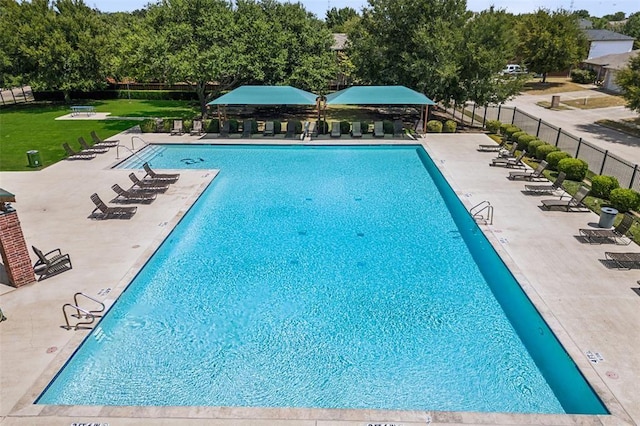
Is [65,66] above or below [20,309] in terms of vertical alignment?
above

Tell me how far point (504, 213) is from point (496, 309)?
210 inches

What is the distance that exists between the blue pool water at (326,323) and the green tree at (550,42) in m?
39.9

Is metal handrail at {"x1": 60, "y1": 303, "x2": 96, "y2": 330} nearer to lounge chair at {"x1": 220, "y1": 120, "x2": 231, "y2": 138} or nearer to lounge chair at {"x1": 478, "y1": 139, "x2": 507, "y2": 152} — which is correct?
lounge chair at {"x1": 220, "y1": 120, "x2": 231, "y2": 138}

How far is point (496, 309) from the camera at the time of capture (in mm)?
10570

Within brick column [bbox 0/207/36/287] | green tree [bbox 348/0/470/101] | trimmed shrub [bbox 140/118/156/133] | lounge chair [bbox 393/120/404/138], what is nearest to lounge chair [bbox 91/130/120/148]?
trimmed shrub [bbox 140/118/156/133]

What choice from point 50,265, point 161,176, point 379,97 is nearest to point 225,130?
point 161,176

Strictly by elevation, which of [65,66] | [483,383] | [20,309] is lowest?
[483,383]

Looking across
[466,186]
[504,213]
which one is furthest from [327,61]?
Result: [504,213]

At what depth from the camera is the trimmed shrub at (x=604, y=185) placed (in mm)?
15815

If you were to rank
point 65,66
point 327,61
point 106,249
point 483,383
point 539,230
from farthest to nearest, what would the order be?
point 65,66
point 327,61
point 539,230
point 106,249
point 483,383

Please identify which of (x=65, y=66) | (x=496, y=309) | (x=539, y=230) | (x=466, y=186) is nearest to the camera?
(x=496, y=309)

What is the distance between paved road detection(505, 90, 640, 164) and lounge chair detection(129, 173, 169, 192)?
22.0 metres

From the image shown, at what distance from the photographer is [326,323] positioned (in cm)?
1012

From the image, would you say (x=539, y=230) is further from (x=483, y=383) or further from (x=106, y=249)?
(x=106, y=249)
